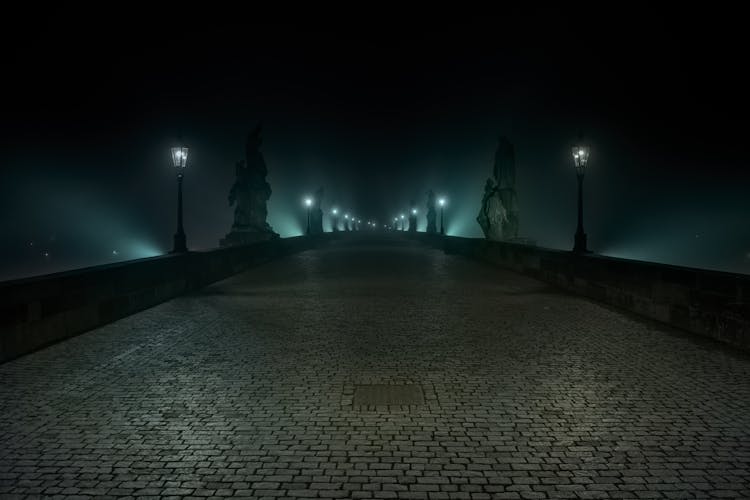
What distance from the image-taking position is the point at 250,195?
110 ft

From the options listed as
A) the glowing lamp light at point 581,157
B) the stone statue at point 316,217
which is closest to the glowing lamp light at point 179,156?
the glowing lamp light at point 581,157

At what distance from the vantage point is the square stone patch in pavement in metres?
6.17

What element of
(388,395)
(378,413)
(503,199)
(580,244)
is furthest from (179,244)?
(503,199)

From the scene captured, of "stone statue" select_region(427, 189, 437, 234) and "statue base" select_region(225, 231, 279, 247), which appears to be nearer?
"statue base" select_region(225, 231, 279, 247)

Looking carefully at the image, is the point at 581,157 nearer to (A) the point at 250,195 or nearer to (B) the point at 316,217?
(A) the point at 250,195

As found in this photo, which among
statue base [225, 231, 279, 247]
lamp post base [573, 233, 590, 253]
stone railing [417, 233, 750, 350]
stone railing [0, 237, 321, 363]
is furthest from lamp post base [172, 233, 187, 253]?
statue base [225, 231, 279, 247]

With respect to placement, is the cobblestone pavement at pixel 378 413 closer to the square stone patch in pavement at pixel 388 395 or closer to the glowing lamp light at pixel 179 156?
the square stone patch in pavement at pixel 388 395

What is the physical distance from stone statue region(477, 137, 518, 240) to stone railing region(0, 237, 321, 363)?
61.2 ft

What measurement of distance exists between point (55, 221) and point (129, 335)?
456 ft

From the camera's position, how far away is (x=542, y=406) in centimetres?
604

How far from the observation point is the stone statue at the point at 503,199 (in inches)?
1246

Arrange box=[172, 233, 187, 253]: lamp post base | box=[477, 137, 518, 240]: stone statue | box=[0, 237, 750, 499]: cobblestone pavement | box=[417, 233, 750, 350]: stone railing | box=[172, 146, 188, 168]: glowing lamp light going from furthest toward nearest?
box=[477, 137, 518, 240]: stone statue → box=[172, 146, 188, 168]: glowing lamp light → box=[172, 233, 187, 253]: lamp post base → box=[417, 233, 750, 350]: stone railing → box=[0, 237, 750, 499]: cobblestone pavement

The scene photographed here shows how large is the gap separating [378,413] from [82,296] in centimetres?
693

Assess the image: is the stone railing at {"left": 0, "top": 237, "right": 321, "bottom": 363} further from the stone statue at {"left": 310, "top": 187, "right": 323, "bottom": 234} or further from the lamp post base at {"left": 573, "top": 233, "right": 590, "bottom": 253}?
the stone statue at {"left": 310, "top": 187, "right": 323, "bottom": 234}
